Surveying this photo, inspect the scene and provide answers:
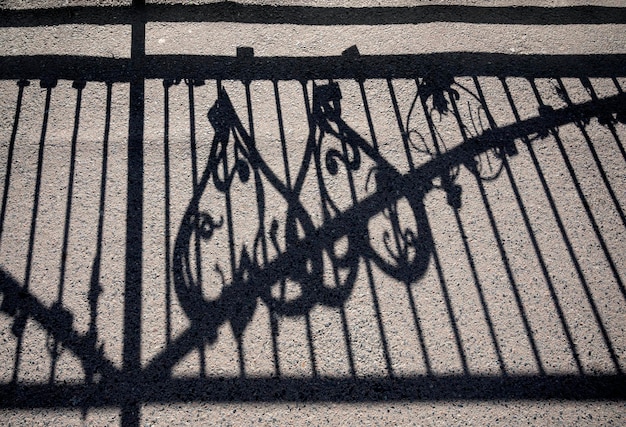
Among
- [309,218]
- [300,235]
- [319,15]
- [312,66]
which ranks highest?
[319,15]

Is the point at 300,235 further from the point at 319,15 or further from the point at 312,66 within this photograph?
the point at 319,15

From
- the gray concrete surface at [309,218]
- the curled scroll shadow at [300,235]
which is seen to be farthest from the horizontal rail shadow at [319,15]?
the curled scroll shadow at [300,235]

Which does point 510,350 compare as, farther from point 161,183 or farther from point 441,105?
point 161,183

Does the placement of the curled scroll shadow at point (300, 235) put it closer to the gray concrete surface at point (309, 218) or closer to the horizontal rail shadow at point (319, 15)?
the gray concrete surface at point (309, 218)

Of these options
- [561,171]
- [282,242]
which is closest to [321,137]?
[282,242]

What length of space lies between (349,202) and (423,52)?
2.27m

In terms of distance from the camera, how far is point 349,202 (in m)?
4.14

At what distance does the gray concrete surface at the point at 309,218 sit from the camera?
11.0 feet

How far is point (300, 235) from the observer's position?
13.0 feet

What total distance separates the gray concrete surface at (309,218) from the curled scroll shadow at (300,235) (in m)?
0.02

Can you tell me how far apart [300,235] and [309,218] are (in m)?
0.19

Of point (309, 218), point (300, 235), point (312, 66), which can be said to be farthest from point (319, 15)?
point (300, 235)

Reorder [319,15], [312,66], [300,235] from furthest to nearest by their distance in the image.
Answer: [319,15] < [312,66] < [300,235]

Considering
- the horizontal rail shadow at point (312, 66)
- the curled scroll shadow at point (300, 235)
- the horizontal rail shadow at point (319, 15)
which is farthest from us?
the horizontal rail shadow at point (319, 15)
